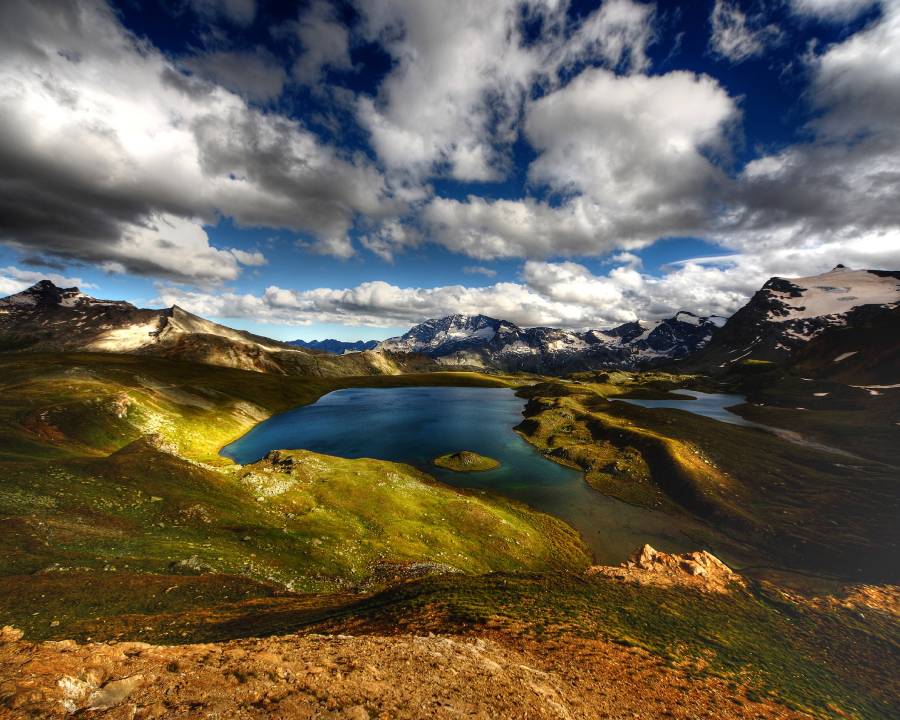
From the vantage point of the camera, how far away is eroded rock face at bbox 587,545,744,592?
146ft

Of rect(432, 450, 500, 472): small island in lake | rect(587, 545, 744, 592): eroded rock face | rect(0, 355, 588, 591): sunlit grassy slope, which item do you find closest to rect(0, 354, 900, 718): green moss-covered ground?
rect(0, 355, 588, 591): sunlit grassy slope

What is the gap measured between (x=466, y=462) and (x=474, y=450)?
16.4m

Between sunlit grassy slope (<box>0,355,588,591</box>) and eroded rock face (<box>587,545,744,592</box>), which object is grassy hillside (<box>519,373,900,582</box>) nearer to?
eroded rock face (<box>587,545,744,592</box>)

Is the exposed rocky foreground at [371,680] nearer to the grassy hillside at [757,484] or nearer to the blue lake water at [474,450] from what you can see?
the blue lake water at [474,450]

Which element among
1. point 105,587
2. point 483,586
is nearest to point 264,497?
point 105,587

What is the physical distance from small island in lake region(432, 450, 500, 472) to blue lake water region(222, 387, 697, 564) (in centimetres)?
265

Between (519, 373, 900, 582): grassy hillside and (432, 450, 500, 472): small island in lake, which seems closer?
(519, 373, 900, 582): grassy hillside

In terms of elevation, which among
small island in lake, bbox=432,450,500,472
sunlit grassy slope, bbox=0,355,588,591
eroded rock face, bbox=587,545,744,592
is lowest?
eroded rock face, bbox=587,545,744,592

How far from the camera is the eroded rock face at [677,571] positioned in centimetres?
4462

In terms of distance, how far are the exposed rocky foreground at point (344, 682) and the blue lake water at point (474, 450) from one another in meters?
36.0

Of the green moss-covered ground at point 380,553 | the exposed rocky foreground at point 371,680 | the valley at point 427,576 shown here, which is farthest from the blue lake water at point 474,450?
the exposed rocky foreground at point 371,680

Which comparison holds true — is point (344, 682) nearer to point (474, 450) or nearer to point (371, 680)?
point (371, 680)

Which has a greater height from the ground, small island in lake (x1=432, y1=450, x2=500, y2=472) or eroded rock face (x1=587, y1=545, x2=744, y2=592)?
small island in lake (x1=432, y1=450, x2=500, y2=472)

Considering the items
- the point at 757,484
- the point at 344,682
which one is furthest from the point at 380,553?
the point at 757,484
